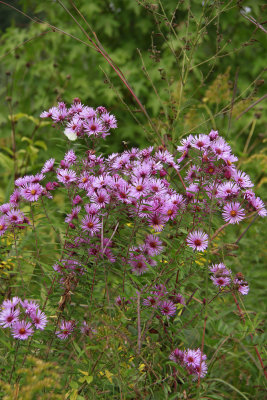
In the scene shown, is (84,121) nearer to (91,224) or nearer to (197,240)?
(91,224)

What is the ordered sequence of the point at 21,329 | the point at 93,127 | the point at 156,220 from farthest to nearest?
the point at 93,127 → the point at 156,220 → the point at 21,329

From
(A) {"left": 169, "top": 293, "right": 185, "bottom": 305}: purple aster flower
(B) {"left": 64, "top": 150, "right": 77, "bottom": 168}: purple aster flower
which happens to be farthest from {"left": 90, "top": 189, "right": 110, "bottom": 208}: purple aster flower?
(A) {"left": 169, "top": 293, "right": 185, "bottom": 305}: purple aster flower

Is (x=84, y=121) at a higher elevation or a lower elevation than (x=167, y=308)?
higher

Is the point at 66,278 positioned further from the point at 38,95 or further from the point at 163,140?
the point at 38,95

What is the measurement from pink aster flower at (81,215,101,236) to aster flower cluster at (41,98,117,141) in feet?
0.86

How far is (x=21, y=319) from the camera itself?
4.02ft

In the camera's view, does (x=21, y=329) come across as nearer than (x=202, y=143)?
Yes

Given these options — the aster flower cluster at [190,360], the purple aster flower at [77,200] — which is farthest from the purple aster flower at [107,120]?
the aster flower cluster at [190,360]

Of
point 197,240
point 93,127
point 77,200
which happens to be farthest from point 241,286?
point 93,127

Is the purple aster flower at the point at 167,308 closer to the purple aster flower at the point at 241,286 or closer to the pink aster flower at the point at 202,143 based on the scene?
the purple aster flower at the point at 241,286

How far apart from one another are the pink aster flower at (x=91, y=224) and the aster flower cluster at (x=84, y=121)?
26 centimetres

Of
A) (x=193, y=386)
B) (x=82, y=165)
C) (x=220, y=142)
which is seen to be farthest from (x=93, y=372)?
(x=220, y=142)

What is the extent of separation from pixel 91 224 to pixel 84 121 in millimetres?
333

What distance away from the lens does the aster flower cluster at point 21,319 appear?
1.15 metres
